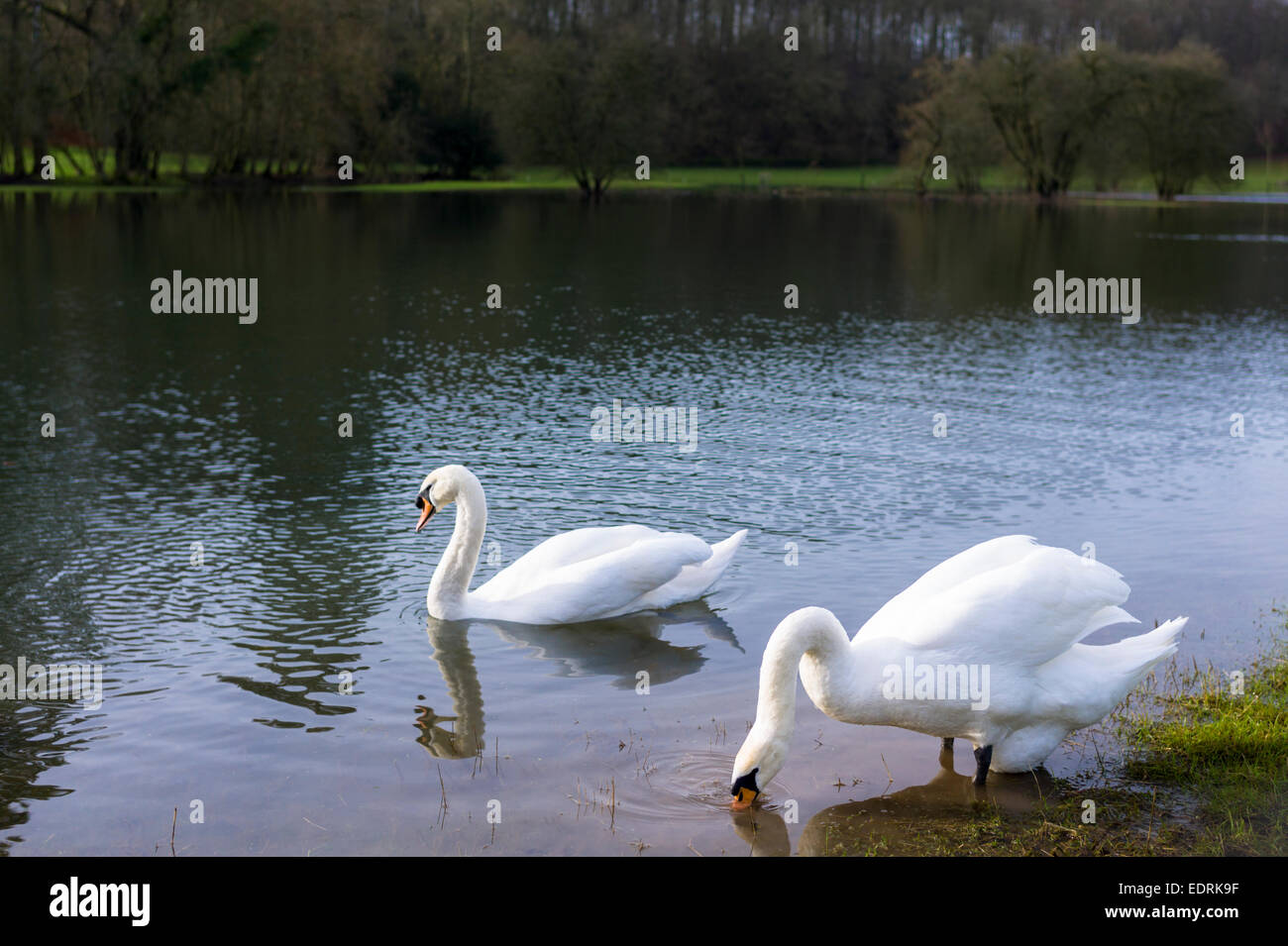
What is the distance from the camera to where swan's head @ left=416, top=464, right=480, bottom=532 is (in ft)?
36.2

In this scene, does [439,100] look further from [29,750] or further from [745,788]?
[745,788]

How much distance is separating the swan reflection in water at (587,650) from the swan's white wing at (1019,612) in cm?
293

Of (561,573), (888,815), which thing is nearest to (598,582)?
(561,573)

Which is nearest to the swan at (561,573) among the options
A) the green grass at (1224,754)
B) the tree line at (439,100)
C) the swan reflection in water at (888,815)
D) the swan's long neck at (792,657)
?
the swan reflection in water at (888,815)

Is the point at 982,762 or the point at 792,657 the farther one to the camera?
the point at 982,762

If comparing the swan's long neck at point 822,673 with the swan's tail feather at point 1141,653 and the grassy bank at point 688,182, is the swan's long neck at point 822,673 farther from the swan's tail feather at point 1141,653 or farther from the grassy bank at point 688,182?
the grassy bank at point 688,182

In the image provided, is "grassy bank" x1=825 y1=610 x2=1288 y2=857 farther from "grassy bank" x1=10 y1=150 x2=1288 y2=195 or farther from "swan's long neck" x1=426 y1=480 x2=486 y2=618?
"grassy bank" x1=10 y1=150 x2=1288 y2=195

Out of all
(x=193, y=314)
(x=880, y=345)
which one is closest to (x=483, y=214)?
(x=193, y=314)

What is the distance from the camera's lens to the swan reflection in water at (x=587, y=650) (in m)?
9.16

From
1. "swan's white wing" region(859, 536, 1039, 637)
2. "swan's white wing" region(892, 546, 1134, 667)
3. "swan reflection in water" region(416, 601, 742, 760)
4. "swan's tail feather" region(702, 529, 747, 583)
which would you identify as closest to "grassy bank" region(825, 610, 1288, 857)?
"swan's white wing" region(892, 546, 1134, 667)

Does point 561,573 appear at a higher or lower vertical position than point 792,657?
lower

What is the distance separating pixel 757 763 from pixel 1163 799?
7.77ft

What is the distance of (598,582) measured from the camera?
10.6 metres

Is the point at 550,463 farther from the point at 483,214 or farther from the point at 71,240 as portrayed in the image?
the point at 483,214
